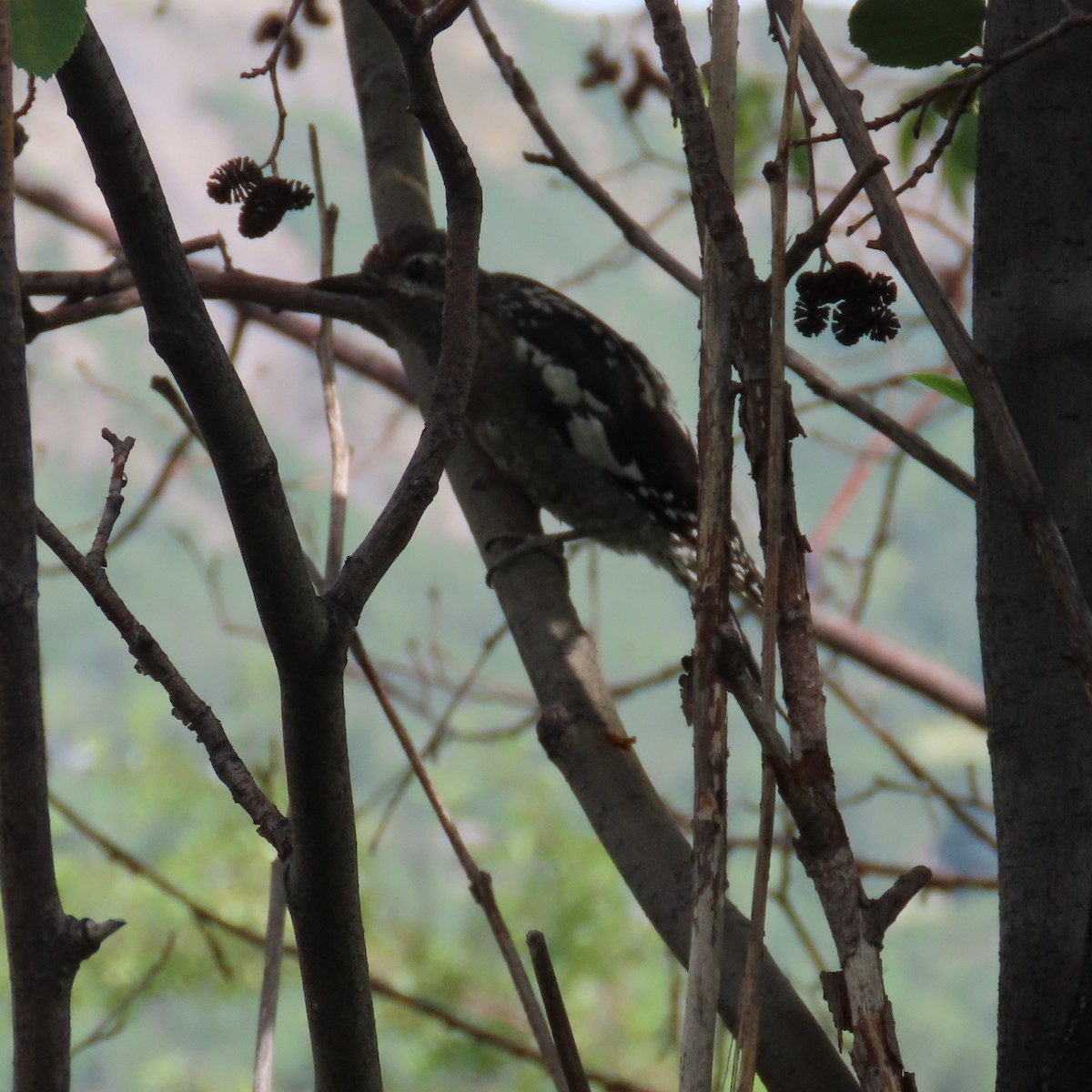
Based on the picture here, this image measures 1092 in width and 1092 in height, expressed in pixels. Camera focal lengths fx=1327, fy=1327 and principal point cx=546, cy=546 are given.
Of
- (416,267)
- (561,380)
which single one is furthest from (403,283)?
(561,380)

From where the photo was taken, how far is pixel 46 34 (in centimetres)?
72

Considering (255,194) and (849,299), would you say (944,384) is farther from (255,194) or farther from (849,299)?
(255,194)

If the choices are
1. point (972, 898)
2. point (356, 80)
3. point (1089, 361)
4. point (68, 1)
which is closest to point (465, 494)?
point (356, 80)

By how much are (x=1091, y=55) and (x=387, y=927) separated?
3173 mm

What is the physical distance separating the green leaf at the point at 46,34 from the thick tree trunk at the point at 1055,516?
70 centimetres

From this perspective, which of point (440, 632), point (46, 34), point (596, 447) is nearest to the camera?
point (46, 34)

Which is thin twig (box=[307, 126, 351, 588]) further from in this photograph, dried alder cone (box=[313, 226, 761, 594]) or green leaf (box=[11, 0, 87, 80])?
dried alder cone (box=[313, 226, 761, 594])

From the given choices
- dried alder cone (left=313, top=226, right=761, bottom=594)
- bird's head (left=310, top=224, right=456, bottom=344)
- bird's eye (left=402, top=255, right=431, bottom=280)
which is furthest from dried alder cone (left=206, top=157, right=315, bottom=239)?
dried alder cone (left=313, top=226, right=761, bottom=594)

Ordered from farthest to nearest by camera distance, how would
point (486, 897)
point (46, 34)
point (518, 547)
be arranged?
point (518, 547)
point (486, 897)
point (46, 34)

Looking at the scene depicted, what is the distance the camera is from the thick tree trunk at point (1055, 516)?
37.4 inches

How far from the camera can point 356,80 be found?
188 centimetres

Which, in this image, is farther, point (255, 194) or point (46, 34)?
point (255, 194)

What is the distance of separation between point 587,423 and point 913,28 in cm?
156

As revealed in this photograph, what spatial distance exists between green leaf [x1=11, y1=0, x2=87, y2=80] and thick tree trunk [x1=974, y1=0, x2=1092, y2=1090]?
696mm
